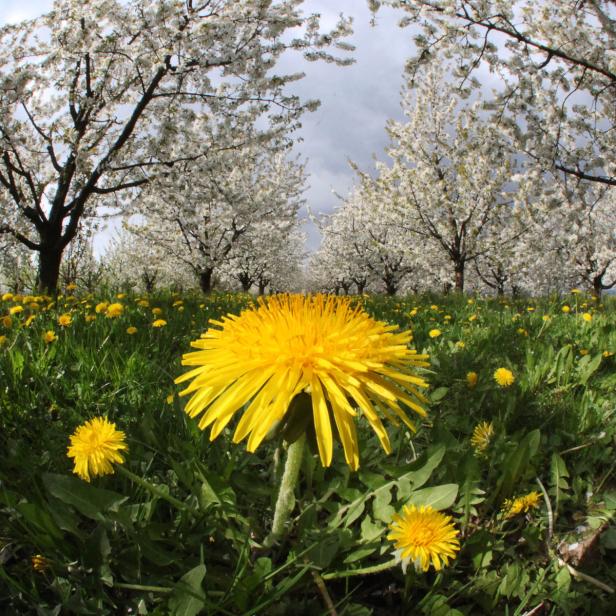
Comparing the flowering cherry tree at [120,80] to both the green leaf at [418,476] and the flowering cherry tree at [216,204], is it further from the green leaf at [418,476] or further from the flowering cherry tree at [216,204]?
the green leaf at [418,476]

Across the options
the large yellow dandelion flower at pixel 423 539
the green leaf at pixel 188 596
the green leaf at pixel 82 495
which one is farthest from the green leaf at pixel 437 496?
the green leaf at pixel 82 495

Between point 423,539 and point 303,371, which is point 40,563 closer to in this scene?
point 303,371

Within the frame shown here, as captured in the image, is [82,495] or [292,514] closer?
[82,495]

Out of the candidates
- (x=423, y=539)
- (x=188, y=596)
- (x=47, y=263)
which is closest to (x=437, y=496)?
(x=423, y=539)

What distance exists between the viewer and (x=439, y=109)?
16875mm

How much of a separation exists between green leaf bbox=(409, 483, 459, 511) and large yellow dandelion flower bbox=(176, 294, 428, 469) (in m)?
0.26

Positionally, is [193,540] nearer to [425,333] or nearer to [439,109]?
[425,333]

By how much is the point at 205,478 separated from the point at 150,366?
1.17 metres

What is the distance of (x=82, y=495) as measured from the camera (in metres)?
0.98

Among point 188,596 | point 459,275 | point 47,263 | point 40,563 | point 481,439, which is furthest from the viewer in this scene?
point 459,275

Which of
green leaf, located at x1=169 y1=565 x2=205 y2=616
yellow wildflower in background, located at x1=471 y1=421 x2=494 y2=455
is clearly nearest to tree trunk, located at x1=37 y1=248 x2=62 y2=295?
yellow wildflower in background, located at x1=471 y1=421 x2=494 y2=455

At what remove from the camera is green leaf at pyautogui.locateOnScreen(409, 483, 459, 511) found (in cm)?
103

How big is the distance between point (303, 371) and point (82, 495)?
1.84ft

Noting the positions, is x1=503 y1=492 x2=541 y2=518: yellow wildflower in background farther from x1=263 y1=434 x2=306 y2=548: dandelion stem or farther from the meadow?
x1=263 y1=434 x2=306 y2=548: dandelion stem
